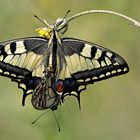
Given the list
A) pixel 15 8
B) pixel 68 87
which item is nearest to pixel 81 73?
pixel 68 87

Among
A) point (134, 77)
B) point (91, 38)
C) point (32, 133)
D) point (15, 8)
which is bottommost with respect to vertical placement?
point (32, 133)

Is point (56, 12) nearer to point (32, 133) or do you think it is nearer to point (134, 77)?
point (134, 77)

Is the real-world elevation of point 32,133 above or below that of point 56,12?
below

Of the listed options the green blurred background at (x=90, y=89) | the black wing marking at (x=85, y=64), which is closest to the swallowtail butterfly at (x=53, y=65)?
the black wing marking at (x=85, y=64)

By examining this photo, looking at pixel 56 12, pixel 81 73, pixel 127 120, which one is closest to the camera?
pixel 81 73

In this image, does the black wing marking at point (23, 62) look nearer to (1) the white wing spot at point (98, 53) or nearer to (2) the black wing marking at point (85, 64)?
(2) the black wing marking at point (85, 64)

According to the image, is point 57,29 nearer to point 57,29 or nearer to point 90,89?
point 57,29
